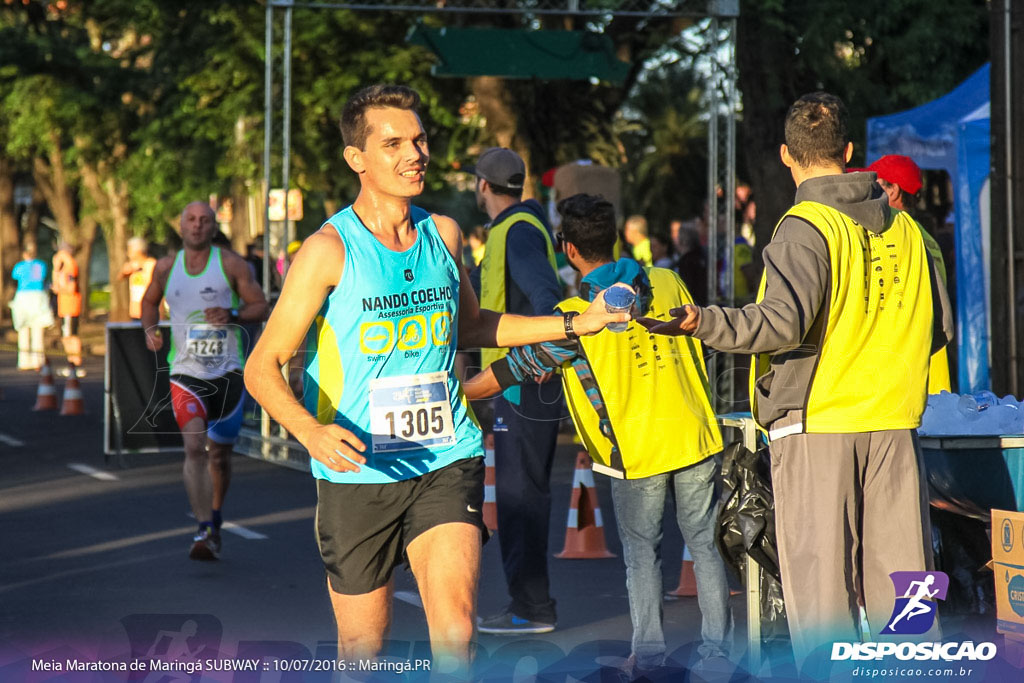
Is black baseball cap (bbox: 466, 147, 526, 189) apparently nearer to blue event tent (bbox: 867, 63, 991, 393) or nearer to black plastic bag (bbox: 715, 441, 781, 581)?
black plastic bag (bbox: 715, 441, 781, 581)

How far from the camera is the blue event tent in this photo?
1178 centimetres

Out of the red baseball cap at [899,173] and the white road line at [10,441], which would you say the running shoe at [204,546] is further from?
the white road line at [10,441]

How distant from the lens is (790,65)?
1853 centimetres

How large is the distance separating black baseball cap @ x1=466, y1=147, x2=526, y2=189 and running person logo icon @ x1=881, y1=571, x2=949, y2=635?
3.09 metres

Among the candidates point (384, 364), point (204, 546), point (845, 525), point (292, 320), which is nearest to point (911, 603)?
point (845, 525)

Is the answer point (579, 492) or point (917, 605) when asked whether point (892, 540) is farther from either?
point (579, 492)

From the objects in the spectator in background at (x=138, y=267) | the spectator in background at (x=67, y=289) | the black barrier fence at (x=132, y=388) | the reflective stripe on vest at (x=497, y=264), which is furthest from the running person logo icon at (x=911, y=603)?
the spectator in background at (x=67, y=289)

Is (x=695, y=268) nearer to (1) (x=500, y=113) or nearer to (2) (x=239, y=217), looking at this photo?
(1) (x=500, y=113)

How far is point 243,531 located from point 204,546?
1.19m

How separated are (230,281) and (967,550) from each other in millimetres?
5395

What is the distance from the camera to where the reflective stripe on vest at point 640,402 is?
5.90m

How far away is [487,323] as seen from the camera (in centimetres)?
492

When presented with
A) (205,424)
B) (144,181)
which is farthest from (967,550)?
(144,181)

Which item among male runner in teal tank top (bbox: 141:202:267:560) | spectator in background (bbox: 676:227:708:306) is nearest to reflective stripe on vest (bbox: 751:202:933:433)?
male runner in teal tank top (bbox: 141:202:267:560)
